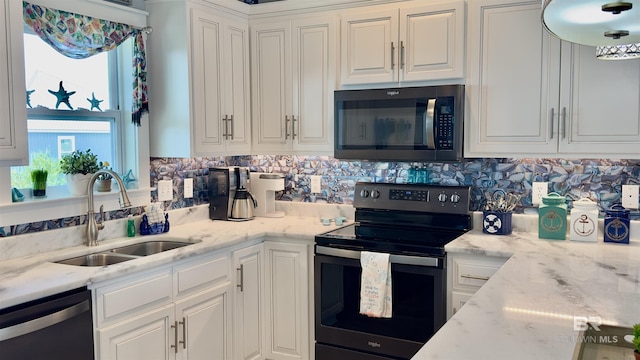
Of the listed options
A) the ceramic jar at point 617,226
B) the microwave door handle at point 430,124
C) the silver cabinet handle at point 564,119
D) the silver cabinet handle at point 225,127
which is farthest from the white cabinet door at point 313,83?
the ceramic jar at point 617,226

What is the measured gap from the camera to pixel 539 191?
310 cm

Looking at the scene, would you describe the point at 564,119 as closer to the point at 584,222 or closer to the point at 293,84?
the point at 584,222

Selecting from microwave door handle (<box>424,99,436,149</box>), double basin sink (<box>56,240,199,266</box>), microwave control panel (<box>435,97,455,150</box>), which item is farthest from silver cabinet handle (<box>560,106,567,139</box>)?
double basin sink (<box>56,240,199,266</box>)

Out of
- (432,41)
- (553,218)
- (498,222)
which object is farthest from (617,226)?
(432,41)

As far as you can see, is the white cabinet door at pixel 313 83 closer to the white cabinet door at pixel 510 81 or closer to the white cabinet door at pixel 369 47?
the white cabinet door at pixel 369 47

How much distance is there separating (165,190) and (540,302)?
2.34m

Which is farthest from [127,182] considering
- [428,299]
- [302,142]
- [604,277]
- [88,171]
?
[604,277]

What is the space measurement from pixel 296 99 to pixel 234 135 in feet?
1.52

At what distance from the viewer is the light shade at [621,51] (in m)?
2.25

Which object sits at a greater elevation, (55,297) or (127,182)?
(127,182)

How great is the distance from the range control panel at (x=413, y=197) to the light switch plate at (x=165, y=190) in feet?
3.83

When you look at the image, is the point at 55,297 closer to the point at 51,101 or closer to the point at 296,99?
the point at 51,101

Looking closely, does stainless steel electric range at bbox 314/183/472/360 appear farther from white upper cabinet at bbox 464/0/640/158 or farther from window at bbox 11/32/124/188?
window at bbox 11/32/124/188

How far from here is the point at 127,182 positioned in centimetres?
317
